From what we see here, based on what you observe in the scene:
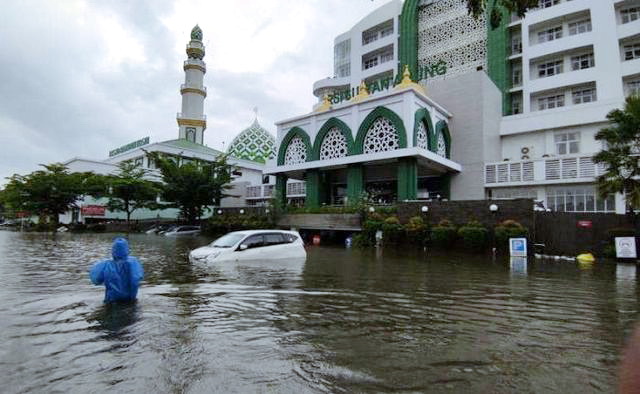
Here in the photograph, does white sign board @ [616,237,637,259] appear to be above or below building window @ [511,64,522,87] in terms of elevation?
below

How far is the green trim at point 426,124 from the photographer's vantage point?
85.9ft

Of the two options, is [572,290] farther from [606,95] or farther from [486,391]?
[606,95]

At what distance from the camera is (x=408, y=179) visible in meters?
26.6

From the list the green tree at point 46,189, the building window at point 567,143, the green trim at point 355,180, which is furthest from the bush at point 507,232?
the green tree at point 46,189

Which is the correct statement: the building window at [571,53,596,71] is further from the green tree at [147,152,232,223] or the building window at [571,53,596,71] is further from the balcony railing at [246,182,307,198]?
the green tree at [147,152,232,223]

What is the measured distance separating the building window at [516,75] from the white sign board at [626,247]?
2192 centimetres

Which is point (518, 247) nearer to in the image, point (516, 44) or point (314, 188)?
point (314, 188)

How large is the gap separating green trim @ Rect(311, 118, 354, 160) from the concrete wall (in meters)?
7.93

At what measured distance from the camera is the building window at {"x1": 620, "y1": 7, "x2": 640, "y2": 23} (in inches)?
1146

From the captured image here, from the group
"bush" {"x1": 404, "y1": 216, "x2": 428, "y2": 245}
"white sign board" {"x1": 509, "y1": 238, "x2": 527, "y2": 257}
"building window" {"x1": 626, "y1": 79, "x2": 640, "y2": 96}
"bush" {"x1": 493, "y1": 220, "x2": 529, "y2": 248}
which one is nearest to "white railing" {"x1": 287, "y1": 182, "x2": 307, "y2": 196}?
"bush" {"x1": 404, "y1": 216, "x2": 428, "y2": 245}

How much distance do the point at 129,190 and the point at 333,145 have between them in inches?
791

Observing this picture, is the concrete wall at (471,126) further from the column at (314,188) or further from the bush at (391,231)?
the column at (314,188)

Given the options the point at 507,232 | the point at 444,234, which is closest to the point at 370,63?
the point at 444,234

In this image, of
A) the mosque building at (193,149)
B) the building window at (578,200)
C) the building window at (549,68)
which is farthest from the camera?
the mosque building at (193,149)
